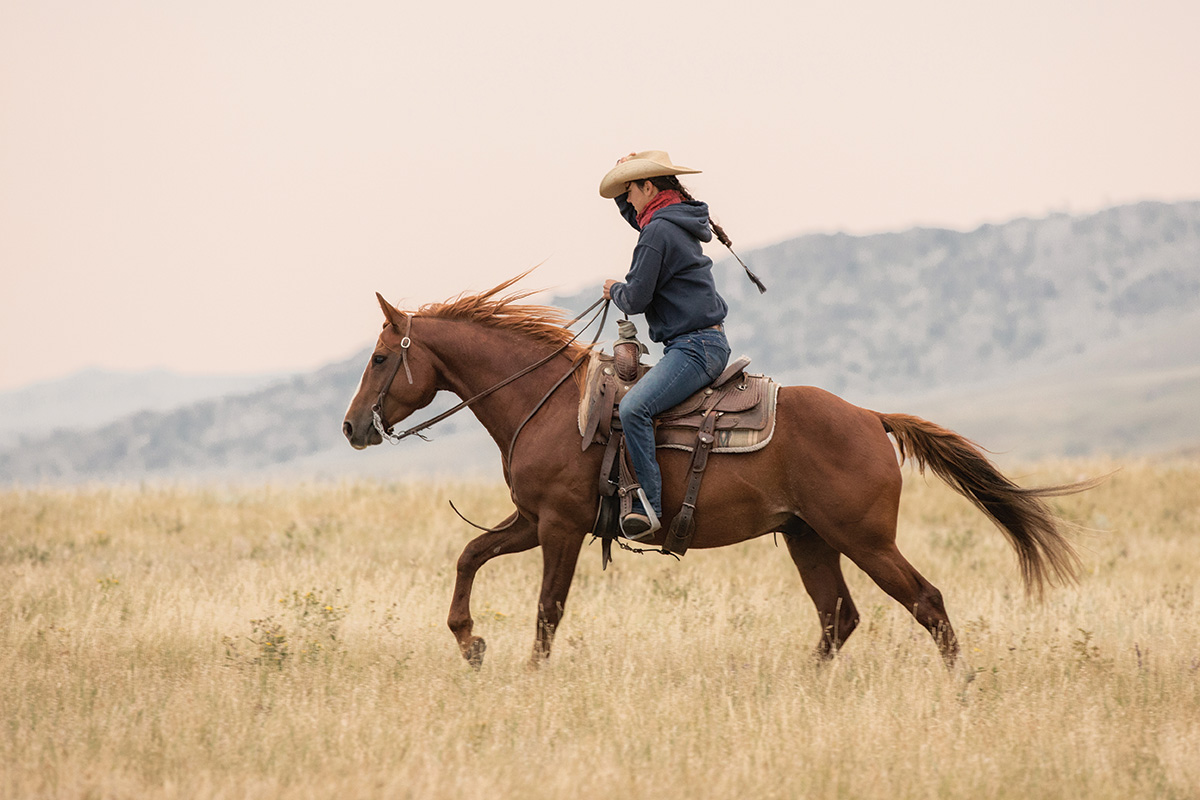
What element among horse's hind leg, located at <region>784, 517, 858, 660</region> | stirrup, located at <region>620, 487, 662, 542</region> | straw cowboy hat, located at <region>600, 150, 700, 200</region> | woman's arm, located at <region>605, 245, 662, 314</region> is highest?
straw cowboy hat, located at <region>600, 150, 700, 200</region>

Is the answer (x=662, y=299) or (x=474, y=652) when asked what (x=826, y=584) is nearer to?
(x=662, y=299)

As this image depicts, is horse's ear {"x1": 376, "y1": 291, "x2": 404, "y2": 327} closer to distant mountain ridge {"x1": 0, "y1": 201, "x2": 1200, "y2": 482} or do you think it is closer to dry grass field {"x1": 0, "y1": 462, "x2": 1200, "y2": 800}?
dry grass field {"x1": 0, "y1": 462, "x2": 1200, "y2": 800}

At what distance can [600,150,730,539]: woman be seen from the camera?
252 inches

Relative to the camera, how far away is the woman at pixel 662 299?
21.0 feet

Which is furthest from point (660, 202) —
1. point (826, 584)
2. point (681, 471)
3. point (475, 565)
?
point (826, 584)

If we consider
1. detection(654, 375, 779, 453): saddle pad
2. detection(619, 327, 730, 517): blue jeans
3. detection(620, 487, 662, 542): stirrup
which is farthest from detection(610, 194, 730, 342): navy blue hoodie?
detection(620, 487, 662, 542): stirrup

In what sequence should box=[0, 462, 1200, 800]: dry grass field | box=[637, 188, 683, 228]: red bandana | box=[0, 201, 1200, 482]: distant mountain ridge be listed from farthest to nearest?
1. box=[0, 201, 1200, 482]: distant mountain ridge
2. box=[637, 188, 683, 228]: red bandana
3. box=[0, 462, 1200, 800]: dry grass field

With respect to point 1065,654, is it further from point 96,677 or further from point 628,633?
point 96,677

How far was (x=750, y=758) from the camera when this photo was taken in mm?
5098

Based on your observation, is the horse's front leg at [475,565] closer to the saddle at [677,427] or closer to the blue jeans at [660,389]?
the saddle at [677,427]

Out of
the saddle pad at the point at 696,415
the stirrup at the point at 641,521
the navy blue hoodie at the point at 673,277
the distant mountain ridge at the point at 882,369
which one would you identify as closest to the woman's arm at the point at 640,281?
the navy blue hoodie at the point at 673,277

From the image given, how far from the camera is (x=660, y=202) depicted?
6727mm

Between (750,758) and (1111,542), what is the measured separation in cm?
865

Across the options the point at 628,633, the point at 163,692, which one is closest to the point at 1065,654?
the point at 628,633
